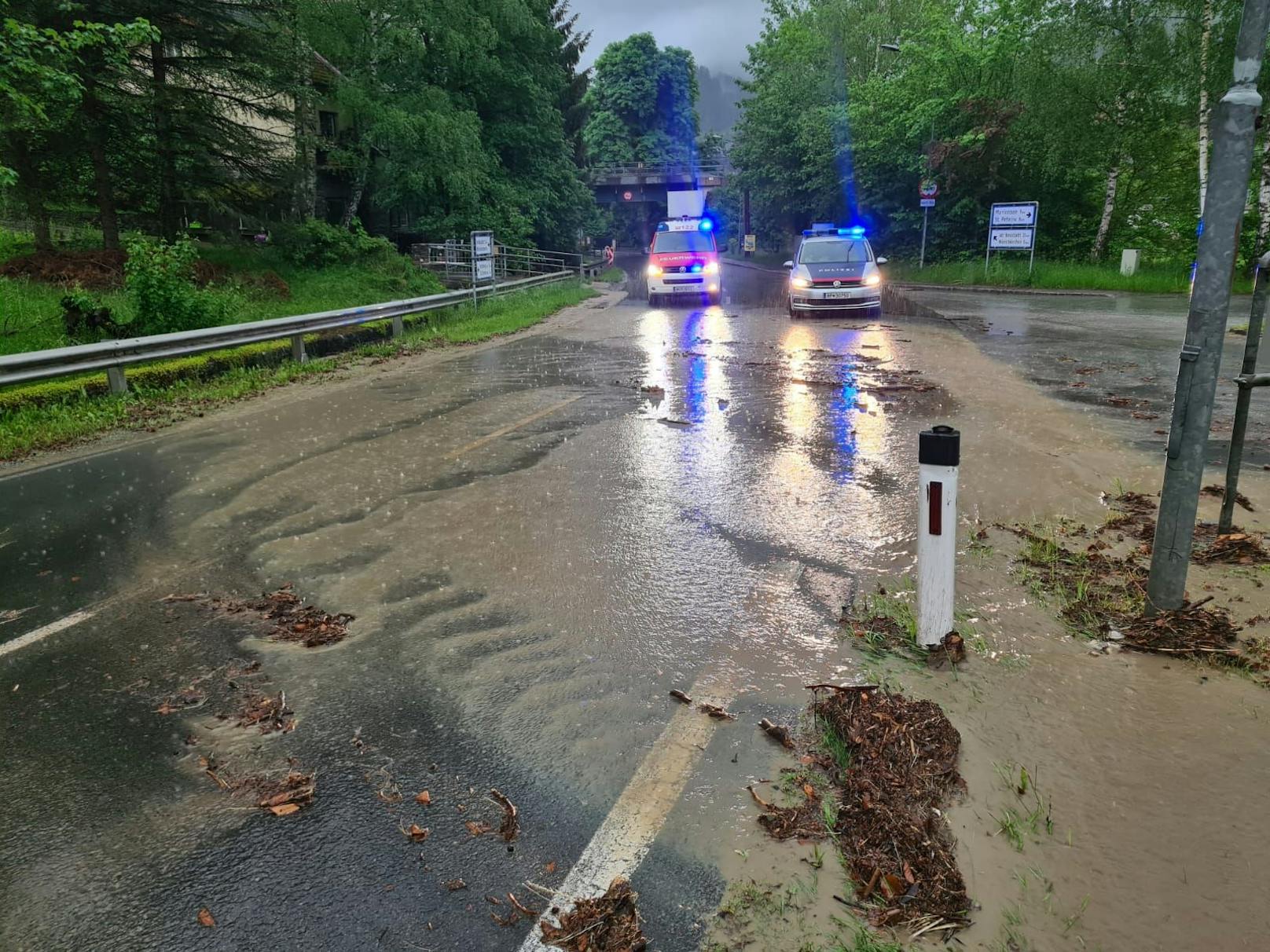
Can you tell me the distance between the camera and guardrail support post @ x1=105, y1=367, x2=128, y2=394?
1051 cm

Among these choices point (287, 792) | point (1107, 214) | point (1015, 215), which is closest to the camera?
point (287, 792)

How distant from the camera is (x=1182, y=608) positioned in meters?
4.49

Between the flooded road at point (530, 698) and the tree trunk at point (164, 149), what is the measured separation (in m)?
14.1

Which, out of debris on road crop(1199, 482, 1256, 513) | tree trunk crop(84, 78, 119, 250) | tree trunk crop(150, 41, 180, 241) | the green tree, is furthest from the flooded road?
the green tree

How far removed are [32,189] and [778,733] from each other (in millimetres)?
20692

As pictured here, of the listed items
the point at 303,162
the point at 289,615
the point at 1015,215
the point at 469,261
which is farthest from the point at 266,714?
the point at 1015,215

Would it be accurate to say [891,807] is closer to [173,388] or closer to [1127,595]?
[1127,595]

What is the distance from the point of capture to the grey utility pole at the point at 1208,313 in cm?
392

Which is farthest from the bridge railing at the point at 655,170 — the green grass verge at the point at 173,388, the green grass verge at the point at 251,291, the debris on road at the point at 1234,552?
the debris on road at the point at 1234,552

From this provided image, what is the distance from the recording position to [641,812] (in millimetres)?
3139

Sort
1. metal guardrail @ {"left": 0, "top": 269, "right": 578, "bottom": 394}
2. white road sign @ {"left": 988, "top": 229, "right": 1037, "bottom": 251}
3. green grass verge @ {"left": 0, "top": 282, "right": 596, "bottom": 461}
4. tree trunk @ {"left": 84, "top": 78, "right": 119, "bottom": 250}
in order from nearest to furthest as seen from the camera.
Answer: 1. green grass verge @ {"left": 0, "top": 282, "right": 596, "bottom": 461}
2. metal guardrail @ {"left": 0, "top": 269, "right": 578, "bottom": 394}
3. tree trunk @ {"left": 84, "top": 78, "right": 119, "bottom": 250}
4. white road sign @ {"left": 988, "top": 229, "right": 1037, "bottom": 251}

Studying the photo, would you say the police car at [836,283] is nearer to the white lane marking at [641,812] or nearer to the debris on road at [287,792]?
the white lane marking at [641,812]

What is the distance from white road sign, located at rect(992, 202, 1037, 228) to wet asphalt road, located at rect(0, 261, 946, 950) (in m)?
25.9

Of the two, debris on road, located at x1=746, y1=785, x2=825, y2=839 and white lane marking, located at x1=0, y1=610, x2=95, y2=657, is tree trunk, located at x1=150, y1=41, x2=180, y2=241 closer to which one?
white lane marking, located at x1=0, y1=610, x2=95, y2=657
